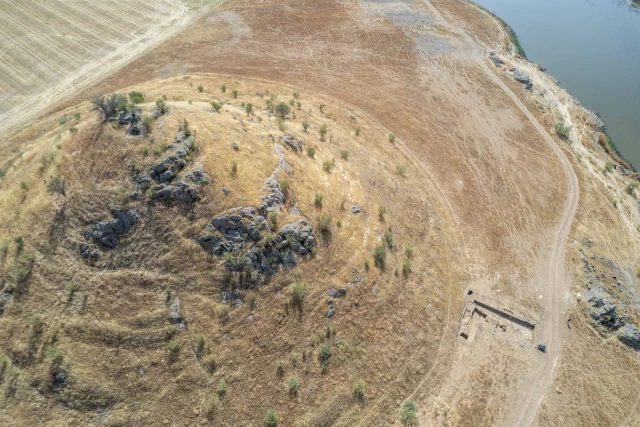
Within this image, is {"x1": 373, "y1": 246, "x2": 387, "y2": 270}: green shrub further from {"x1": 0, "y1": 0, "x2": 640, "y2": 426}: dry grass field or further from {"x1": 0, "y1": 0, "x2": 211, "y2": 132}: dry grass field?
{"x1": 0, "y1": 0, "x2": 211, "y2": 132}: dry grass field

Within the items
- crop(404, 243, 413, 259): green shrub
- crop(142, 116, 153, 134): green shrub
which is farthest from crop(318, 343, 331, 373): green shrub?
crop(142, 116, 153, 134): green shrub

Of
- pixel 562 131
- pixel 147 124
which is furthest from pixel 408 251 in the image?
pixel 562 131

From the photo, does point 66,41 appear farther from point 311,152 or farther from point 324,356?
point 324,356

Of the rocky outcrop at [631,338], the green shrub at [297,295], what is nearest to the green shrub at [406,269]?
the green shrub at [297,295]

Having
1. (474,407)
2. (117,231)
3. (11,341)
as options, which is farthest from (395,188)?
(11,341)

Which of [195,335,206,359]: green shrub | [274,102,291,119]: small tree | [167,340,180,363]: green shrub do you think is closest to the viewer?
[167,340,180,363]: green shrub

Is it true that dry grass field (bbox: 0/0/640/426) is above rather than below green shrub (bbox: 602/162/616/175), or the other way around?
below
